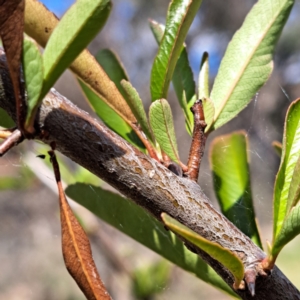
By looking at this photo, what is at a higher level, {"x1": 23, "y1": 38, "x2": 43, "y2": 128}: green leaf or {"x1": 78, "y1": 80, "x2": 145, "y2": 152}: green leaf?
{"x1": 23, "y1": 38, "x2": 43, "y2": 128}: green leaf

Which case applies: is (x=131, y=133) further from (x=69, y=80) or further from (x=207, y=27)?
(x=207, y=27)

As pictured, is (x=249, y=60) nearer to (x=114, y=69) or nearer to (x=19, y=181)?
(x=114, y=69)

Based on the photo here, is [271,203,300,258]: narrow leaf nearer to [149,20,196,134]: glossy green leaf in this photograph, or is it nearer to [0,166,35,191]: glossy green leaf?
[149,20,196,134]: glossy green leaf

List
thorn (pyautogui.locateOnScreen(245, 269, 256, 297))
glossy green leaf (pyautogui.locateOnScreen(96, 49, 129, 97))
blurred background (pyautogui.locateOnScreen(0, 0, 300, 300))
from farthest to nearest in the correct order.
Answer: blurred background (pyautogui.locateOnScreen(0, 0, 300, 300)), glossy green leaf (pyautogui.locateOnScreen(96, 49, 129, 97)), thorn (pyautogui.locateOnScreen(245, 269, 256, 297))

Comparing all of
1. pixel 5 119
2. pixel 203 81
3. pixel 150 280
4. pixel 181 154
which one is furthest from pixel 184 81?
pixel 181 154

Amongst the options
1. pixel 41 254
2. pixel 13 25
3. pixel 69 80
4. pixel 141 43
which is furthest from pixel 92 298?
pixel 141 43

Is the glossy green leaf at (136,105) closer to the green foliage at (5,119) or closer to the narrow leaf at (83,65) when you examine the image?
the narrow leaf at (83,65)

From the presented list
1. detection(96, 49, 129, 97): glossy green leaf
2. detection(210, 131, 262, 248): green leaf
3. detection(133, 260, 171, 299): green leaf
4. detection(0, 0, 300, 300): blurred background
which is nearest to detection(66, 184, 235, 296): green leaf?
detection(210, 131, 262, 248): green leaf
